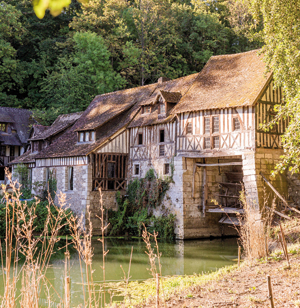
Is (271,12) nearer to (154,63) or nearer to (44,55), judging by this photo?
(154,63)

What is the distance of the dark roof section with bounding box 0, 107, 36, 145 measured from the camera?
2719 centimetres

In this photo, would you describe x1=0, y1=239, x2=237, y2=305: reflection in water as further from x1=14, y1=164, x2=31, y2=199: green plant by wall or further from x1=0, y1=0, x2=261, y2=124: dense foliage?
x1=0, y1=0, x2=261, y2=124: dense foliage

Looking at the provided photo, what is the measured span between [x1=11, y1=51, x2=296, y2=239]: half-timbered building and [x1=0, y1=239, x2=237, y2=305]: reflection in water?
62.4 inches

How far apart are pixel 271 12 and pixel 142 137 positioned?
8.89 metres

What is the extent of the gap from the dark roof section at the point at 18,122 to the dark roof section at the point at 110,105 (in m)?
6.71

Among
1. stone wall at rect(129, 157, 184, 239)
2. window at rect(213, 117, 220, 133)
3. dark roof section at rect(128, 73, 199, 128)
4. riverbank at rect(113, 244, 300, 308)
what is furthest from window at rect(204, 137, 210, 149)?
riverbank at rect(113, 244, 300, 308)

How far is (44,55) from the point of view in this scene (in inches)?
1303

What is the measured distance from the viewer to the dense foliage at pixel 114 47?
92.4 ft

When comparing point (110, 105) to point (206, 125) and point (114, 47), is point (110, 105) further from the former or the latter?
point (114, 47)

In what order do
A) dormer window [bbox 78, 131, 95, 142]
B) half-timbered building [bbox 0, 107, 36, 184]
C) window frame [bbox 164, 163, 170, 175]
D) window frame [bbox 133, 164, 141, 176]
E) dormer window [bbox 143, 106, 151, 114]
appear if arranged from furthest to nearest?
half-timbered building [bbox 0, 107, 36, 184] → dormer window [bbox 78, 131, 95, 142] → dormer window [bbox 143, 106, 151, 114] → window frame [bbox 133, 164, 141, 176] → window frame [bbox 164, 163, 170, 175]

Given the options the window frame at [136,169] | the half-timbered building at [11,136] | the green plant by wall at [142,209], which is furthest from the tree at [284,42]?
the half-timbered building at [11,136]

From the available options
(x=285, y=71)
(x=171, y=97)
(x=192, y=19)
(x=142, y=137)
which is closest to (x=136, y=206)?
(x=142, y=137)

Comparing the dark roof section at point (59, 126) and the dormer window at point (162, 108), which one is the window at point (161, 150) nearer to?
the dormer window at point (162, 108)

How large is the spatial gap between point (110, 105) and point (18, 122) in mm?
9118
